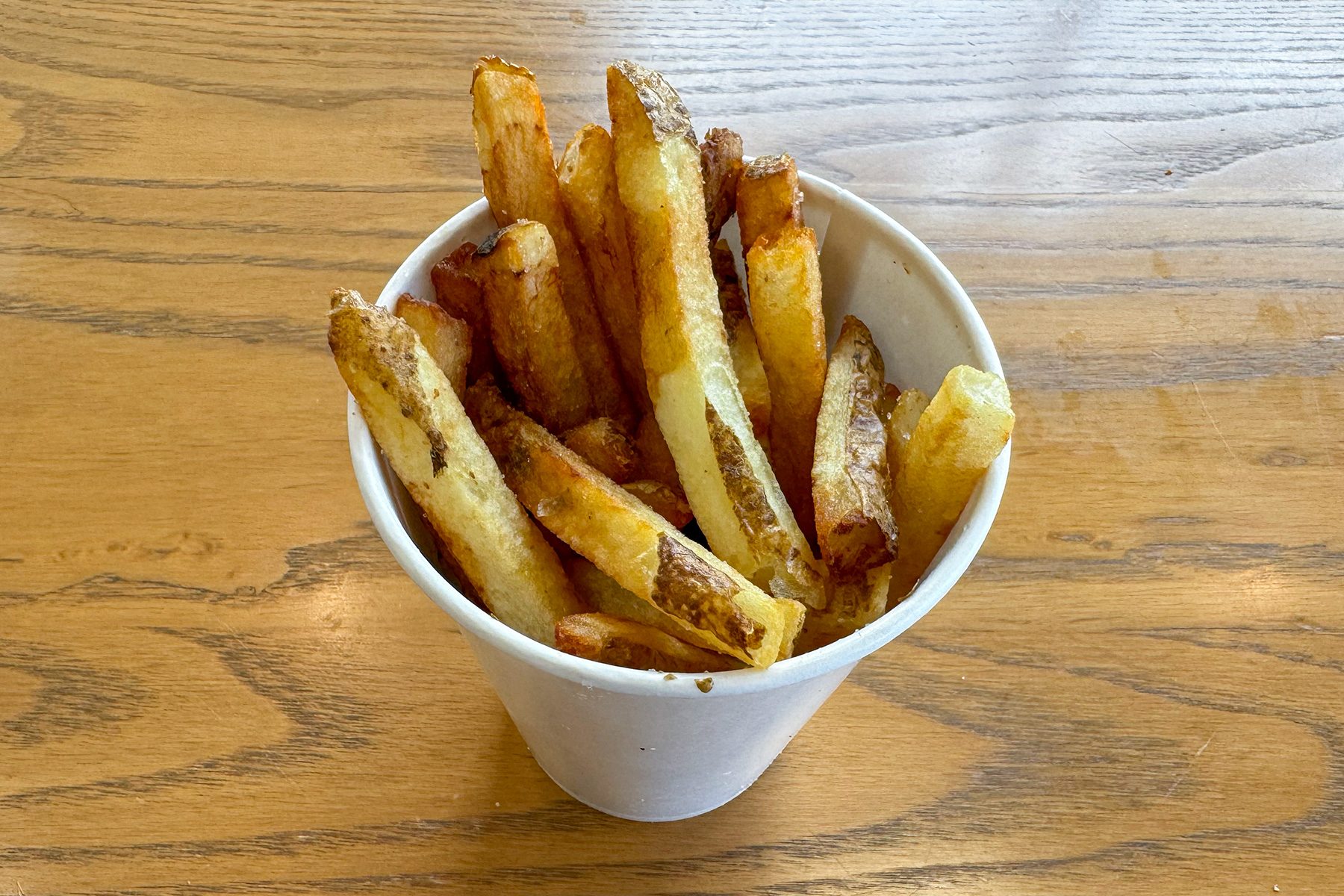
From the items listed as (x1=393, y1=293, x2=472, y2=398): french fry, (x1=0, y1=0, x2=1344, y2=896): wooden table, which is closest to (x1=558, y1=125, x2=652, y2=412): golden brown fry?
(x1=393, y1=293, x2=472, y2=398): french fry

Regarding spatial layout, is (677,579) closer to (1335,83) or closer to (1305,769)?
(1305,769)

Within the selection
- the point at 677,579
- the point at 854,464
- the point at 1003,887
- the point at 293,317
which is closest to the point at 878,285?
the point at 854,464

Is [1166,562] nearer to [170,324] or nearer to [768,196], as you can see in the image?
[768,196]

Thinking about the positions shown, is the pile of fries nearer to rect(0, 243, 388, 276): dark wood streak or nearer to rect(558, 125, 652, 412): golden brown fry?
rect(558, 125, 652, 412): golden brown fry

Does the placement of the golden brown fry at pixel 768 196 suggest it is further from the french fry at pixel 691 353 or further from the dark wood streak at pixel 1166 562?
the dark wood streak at pixel 1166 562

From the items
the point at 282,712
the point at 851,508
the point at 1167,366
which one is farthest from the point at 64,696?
the point at 1167,366
